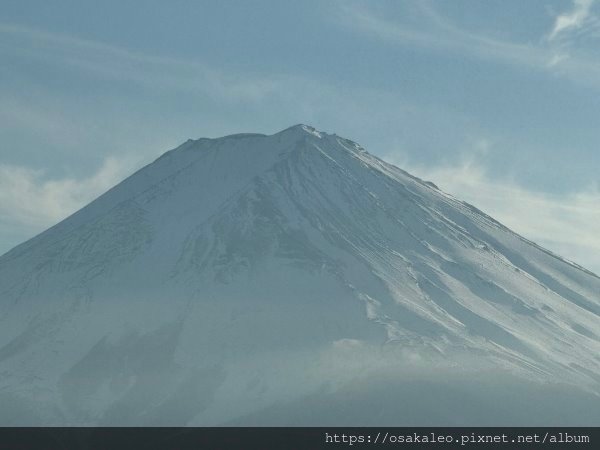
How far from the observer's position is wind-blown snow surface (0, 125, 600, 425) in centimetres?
13975

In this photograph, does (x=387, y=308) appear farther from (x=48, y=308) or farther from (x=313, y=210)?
(x=48, y=308)

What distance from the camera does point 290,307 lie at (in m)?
160

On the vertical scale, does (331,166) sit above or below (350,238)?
above

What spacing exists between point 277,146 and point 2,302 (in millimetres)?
46962

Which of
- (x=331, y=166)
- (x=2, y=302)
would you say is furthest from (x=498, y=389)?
(x=2, y=302)

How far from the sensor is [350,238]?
570 feet

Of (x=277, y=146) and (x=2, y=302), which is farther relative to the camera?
(x=277, y=146)

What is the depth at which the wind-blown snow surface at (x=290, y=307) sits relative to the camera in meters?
140
